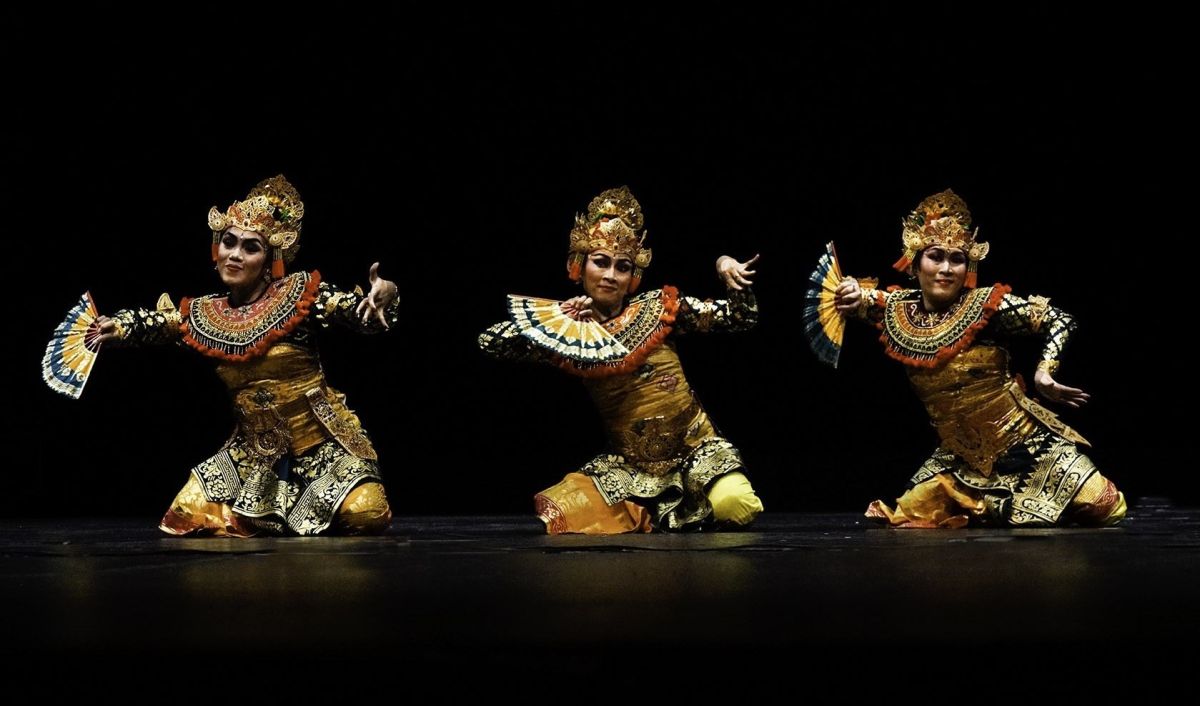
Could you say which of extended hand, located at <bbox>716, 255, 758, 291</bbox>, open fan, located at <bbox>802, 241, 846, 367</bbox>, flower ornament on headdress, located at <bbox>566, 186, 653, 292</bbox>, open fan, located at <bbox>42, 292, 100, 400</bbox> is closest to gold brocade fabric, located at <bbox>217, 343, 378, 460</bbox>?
open fan, located at <bbox>42, 292, 100, 400</bbox>

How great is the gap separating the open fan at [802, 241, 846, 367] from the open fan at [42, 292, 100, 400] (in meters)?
2.03

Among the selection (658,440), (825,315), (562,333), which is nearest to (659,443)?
(658,440)

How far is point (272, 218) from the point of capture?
4.25 m

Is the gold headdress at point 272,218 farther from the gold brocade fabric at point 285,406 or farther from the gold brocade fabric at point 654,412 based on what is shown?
the gold brocade fabric at point 654,412

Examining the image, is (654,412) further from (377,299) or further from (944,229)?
(944,229)

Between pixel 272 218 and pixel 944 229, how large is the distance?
1886 millimetres

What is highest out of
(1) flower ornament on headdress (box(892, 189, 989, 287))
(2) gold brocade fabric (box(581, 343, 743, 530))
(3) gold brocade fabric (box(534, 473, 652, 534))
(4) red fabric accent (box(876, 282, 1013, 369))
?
(1) flower ornament on headdress (box(892, 189, 989, 287))

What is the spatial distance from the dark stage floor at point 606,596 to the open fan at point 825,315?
79cm

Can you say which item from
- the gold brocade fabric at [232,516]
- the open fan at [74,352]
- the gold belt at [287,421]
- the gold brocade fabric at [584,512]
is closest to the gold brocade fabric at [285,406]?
the gold belt at [287,421]

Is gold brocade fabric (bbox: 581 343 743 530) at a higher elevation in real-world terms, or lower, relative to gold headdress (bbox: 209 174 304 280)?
lower

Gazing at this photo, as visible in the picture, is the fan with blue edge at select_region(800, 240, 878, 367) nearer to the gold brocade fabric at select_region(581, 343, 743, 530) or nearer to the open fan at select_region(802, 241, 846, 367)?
the open fan at select_region(802, 241, 846, 367)

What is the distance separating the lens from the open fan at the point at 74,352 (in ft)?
13.9

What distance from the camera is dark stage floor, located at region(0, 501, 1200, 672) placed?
1903 millimetres

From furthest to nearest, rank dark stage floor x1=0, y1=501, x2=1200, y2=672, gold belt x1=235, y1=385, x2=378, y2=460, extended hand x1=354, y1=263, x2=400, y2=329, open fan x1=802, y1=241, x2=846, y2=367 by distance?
open fan x1=802, y1=241, x2=846, y2=367, gold belt x1=235, y1=385, x2=378, y2=460, extended hand x1=354, y1=263, x2=400, y2=329, dark stage floor x1=0, y1=501, x2=1200, y2=672
